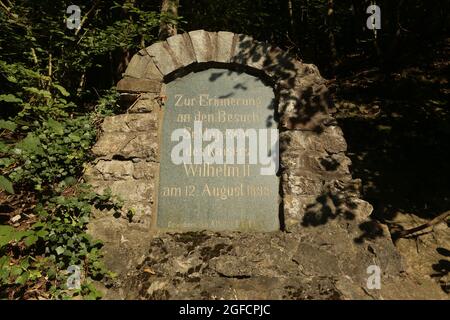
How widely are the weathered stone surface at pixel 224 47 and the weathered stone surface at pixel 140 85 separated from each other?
0.71 m

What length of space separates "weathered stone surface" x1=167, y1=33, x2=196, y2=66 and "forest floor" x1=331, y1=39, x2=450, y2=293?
275cm

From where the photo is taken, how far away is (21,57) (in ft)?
17.2

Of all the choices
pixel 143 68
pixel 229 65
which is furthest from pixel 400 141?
pixel 143 68

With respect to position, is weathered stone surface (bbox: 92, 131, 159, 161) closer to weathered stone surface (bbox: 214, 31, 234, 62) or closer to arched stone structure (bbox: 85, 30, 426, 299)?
arched stone structure (bbox: 85, 30, 426, 299)

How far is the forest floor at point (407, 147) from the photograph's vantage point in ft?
12.2

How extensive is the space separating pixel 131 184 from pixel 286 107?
179cm

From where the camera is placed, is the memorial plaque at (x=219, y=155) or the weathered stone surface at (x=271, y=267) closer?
the weathered stone surface at (x=271, y=267)

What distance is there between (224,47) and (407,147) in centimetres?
326

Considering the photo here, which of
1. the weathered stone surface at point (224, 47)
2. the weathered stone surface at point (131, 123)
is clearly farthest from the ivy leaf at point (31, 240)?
the weathered stone surface at point (224, 47)

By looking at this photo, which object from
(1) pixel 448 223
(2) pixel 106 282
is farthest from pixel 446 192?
(2) pixel 106 282

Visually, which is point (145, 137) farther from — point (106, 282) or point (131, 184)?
point (106, 282)

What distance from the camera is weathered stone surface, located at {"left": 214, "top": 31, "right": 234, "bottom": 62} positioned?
11.8 ft

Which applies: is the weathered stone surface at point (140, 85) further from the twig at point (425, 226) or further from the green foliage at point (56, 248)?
the twig at point (425, 226)

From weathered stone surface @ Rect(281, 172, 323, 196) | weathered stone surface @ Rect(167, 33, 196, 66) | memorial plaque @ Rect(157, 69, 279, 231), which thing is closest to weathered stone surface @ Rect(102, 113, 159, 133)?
memorial plaque @ Rect(157, 69, 279, 231)
